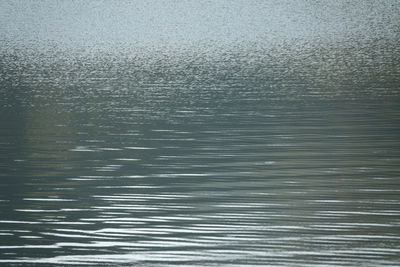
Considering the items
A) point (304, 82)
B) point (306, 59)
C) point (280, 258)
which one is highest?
point (306, 59)

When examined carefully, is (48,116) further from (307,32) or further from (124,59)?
(307,32)

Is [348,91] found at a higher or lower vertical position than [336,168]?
higher

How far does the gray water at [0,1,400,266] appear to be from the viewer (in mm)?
13148

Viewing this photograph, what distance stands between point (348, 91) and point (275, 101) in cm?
385

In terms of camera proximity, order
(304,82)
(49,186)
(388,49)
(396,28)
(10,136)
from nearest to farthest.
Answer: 1. (49,186)
2. (10,136)
3. (304,82)
4. (388,49)
5. (396,28)

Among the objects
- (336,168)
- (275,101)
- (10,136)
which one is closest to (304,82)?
(275,101)

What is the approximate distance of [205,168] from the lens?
64.1ft

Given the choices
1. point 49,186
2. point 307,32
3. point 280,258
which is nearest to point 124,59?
point 307,32

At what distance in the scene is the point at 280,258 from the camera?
1234 cm

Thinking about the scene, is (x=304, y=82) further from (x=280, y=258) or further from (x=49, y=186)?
(x=280, y=258)

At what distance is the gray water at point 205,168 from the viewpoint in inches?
518

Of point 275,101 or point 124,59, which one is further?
point 124,59

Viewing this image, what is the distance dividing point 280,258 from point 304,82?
25.2 m

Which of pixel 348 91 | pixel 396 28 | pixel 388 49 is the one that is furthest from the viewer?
pixel 396 28
